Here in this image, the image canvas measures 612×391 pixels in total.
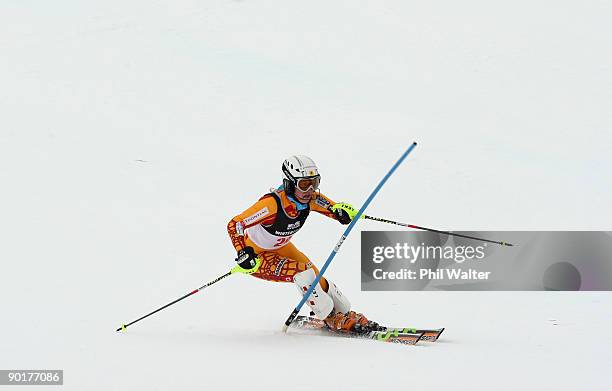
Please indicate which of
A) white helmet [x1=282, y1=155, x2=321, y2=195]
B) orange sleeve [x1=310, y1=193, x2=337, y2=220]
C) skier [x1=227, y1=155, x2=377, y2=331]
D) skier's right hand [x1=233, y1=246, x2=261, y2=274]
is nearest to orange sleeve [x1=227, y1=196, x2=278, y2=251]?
skier [x1=227, y1=155, x2=377, y2=331]

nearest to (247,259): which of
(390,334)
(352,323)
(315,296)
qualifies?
(315,296)

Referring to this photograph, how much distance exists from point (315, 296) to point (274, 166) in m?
9.67

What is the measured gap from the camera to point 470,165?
63.2ft

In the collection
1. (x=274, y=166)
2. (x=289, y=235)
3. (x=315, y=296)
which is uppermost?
(x=274, y=166)

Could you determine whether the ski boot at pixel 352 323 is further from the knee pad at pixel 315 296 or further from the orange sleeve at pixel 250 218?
the orange sleeve at pixel 250 218

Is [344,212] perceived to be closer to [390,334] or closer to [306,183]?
[306,183]

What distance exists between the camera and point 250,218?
9258 millimetres

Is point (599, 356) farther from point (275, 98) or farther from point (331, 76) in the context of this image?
point (331, 76)

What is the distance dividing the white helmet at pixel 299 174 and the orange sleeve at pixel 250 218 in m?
0.26

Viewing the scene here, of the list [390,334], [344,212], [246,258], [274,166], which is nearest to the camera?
[246,258]

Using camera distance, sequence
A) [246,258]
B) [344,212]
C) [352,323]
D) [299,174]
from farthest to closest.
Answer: [344,212], [352,323], [299,174], [246,258]

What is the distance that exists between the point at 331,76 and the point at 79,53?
7.32 meters

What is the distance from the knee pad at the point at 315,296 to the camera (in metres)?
9.42

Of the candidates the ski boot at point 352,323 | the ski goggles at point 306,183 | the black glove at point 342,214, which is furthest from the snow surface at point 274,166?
the ski goggles at point 306,183
